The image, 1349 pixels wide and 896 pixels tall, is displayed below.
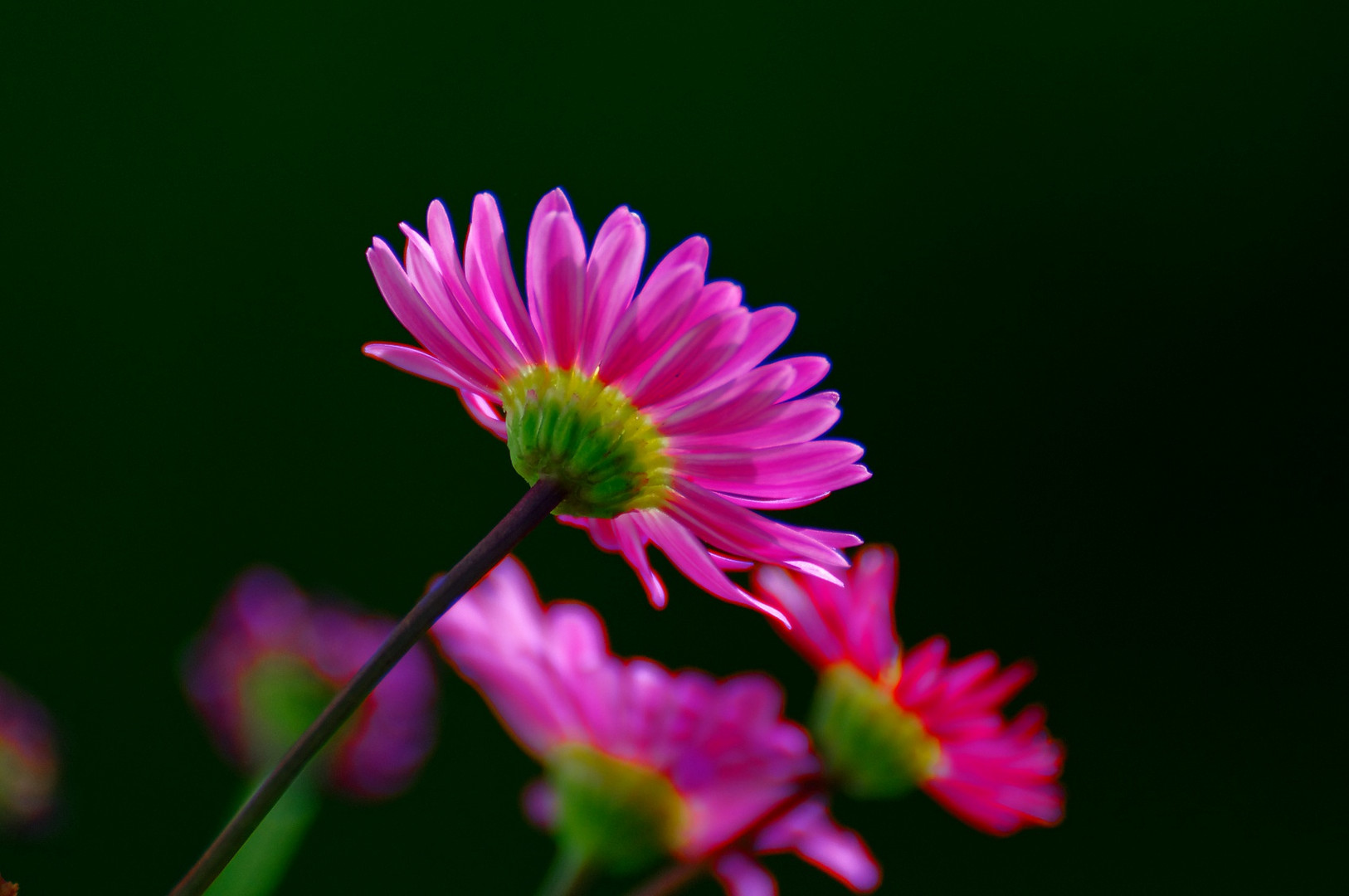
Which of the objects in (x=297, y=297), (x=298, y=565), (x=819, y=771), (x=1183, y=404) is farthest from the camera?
(x=1183, y=404)

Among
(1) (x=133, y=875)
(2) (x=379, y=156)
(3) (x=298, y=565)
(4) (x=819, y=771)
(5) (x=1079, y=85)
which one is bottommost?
(1) (x=133, y=875)

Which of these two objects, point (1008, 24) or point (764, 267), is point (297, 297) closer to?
point (764, 267)

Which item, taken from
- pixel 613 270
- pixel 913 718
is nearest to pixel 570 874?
pixel 913 718

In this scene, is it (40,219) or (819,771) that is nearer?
(819,771)

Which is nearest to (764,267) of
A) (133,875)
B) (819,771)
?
(133,875)

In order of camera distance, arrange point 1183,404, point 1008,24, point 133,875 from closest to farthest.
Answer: point 133,875 → point 1183,404 → point 1008,24

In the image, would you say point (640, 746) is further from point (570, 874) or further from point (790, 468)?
point (790, 468)

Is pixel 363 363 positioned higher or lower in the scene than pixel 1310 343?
lower

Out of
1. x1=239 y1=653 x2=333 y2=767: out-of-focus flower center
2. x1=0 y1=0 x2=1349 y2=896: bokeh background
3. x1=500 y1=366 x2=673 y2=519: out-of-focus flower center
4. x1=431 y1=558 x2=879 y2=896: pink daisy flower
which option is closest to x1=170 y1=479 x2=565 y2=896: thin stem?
x1=500 y1=366 x2=673 y2=519: out-of-focus flower center
